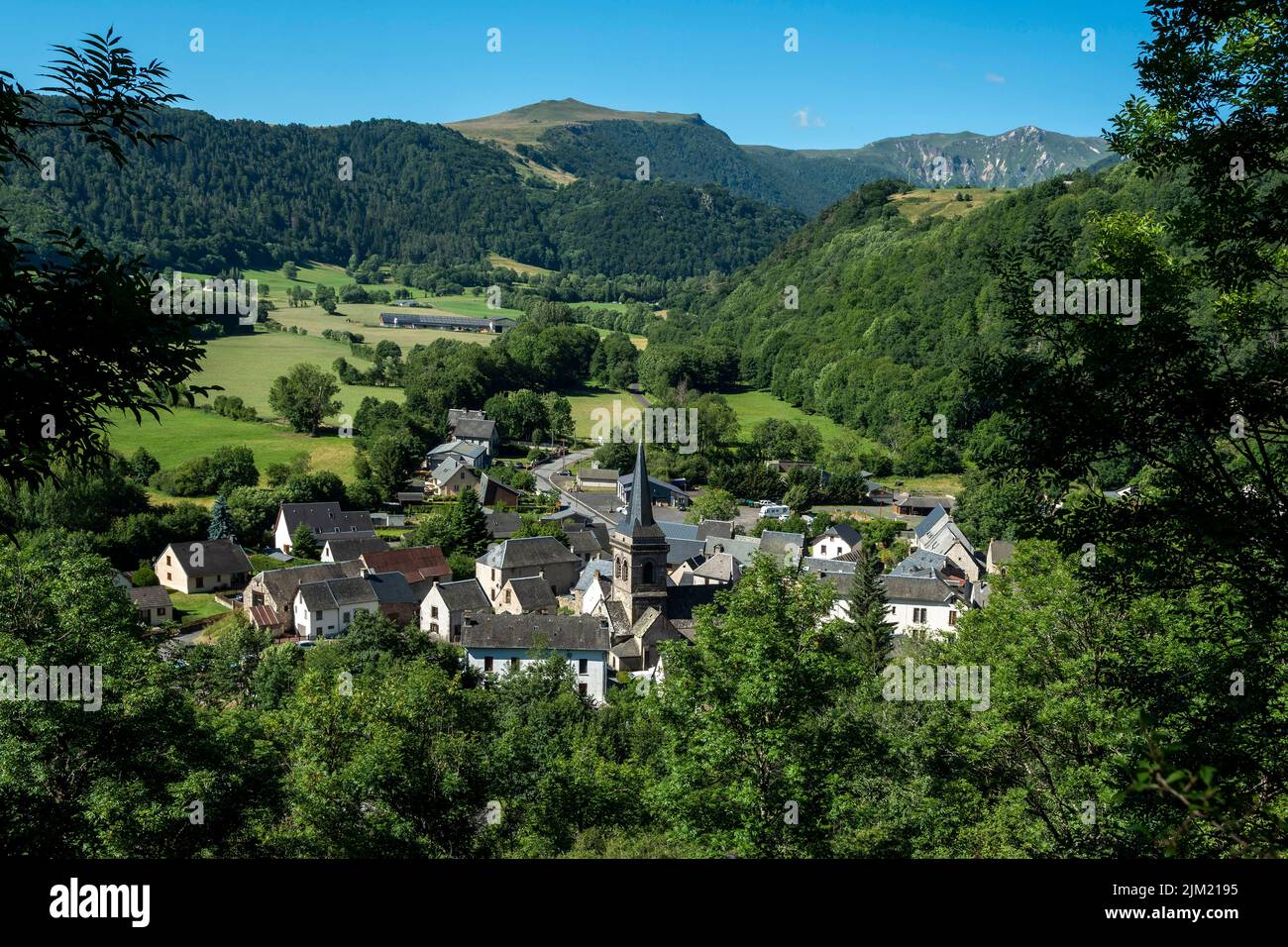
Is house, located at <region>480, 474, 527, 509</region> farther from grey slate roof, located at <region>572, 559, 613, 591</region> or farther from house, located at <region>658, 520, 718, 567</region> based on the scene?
grey slate roof, located at <region>572, 559, 613, 591</region>

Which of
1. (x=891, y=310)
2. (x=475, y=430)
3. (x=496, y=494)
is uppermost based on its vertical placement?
(x=891, y=310)

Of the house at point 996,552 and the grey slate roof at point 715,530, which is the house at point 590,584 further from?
the house at point 996,552

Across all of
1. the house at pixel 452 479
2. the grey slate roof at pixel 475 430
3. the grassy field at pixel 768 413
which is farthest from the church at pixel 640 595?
the grassy field at pixel 768 413

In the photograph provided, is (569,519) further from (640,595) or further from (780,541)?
(640,595)

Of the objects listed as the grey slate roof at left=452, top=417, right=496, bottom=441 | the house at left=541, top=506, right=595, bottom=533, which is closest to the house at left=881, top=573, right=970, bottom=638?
the house at left=541, top=506, right=595, bottom=533

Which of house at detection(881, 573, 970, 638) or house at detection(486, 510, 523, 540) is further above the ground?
house at detection(486, 510, 523, 540)

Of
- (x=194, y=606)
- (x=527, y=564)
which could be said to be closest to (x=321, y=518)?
(x=194, y=606)

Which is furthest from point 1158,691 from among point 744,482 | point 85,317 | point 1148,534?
point 744,482

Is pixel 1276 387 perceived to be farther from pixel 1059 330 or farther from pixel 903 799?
pixel 903 799
